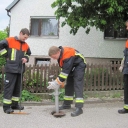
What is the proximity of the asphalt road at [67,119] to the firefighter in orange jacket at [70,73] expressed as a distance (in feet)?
1.01

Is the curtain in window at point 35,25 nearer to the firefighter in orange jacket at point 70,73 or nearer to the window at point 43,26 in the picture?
the window at point 43,26

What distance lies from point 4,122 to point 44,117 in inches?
34.1

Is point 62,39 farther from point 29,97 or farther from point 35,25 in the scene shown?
point 29,97

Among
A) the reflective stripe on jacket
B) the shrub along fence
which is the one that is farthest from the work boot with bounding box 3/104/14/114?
the shrub along fence

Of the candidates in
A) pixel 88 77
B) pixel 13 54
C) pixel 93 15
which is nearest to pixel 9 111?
pixel 13 54

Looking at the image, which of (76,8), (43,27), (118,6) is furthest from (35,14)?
(118,6)

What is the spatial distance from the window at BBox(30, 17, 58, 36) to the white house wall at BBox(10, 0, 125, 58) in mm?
284

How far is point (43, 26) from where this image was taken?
1410cm

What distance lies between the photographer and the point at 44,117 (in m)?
5.60

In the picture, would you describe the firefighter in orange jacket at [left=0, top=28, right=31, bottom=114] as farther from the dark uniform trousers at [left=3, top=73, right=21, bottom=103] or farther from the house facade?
the house facade

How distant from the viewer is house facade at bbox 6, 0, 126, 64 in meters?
13.5

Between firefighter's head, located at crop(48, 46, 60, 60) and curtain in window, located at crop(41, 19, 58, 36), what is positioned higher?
curtain in window, located at crop(41, 19, 58, 36)

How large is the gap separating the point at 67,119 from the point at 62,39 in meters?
8.67

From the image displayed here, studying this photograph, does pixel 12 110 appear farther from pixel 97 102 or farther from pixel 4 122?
pixel 97 102
